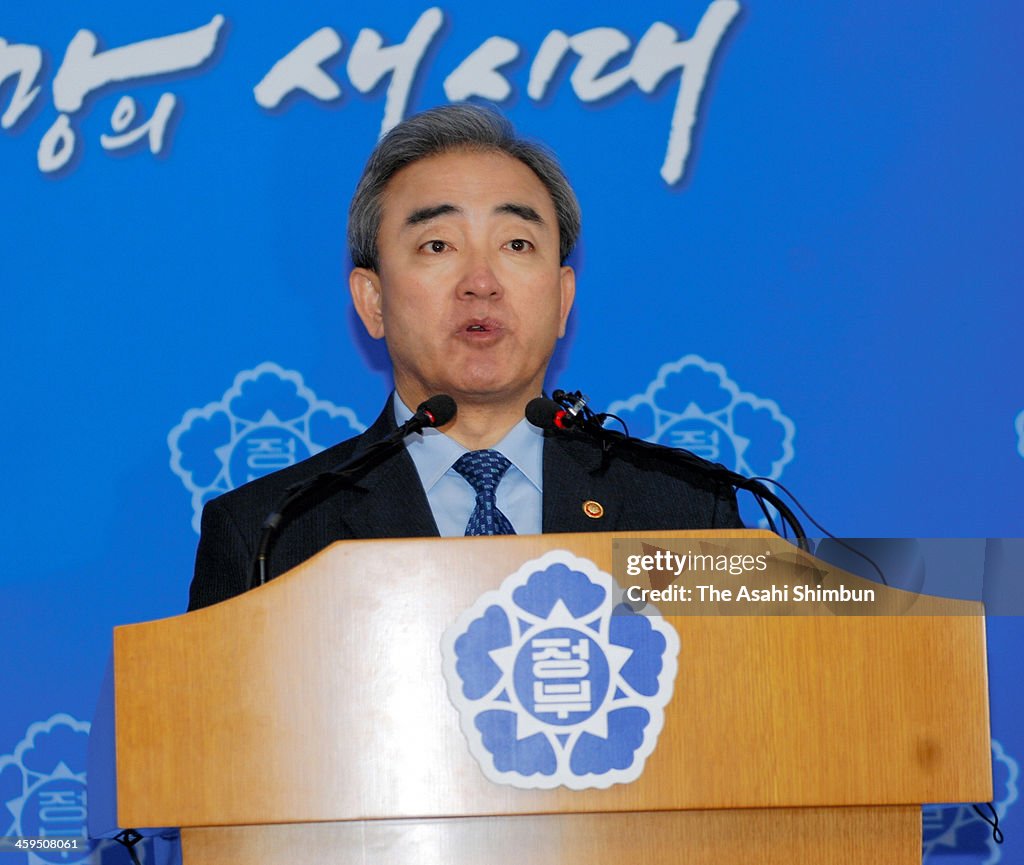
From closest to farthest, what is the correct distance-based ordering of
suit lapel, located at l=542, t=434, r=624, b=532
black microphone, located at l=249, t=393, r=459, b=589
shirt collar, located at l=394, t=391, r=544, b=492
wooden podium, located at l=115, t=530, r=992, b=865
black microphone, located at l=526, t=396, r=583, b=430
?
wooden podium, located at l=115, t=530, r=992, b=865 < black microphone, located at l=249, t=393, r=459, b=589 < black microphone, located at l=526, t=396, r=583, b=430 < suit lapel, located at l=542, t=434, r=624, b=532 < shirt collar, located at l=394, t=391, r=544, b=492

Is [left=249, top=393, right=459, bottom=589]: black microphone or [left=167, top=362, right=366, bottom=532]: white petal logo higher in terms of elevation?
[left=167, top=362, right=366, bottom=532]: white petal logo

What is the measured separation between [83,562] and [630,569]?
139 centimetres

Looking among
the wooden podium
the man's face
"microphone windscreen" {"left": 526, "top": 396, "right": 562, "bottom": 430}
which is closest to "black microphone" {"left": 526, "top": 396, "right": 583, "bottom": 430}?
"microphone windscreen" {"left": 526, "top": 396, "right": 562, "bottom": 430}

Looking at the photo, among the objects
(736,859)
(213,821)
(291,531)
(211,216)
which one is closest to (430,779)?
(213,821)

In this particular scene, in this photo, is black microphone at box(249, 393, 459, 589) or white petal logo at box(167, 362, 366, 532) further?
white petal logo at box(167, 362, 366, 532)

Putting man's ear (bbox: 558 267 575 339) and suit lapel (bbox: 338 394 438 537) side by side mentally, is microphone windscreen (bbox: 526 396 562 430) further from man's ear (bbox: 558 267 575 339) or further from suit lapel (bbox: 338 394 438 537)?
man's ear (bbox: 558 267 575 339)

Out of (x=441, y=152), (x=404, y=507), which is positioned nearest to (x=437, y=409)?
(x=404, y=507)

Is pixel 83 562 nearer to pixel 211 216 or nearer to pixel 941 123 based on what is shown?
pixel 211 216

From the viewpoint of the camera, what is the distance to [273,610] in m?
1.39

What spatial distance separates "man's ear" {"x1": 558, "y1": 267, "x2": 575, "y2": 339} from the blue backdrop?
0.08 meters

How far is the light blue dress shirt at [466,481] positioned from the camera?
212 cm

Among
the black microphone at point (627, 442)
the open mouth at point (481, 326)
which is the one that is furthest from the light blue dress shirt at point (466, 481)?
the black microphone at point (627, 442)

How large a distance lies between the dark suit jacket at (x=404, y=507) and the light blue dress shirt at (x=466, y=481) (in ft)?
0.12

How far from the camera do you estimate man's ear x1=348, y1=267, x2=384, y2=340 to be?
2428 mm
